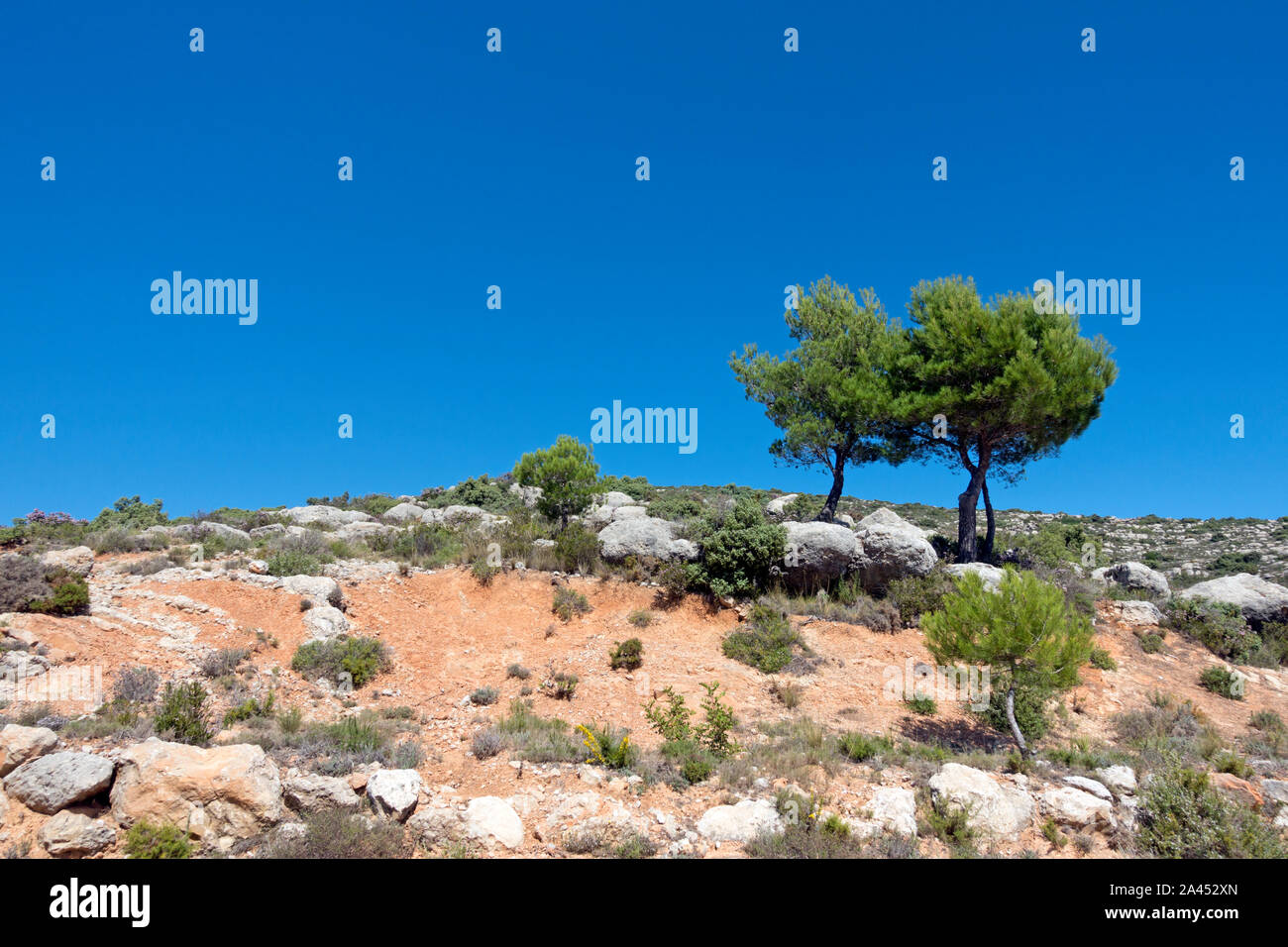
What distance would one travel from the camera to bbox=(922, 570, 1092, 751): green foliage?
910 centimetres

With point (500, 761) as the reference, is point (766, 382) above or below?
above

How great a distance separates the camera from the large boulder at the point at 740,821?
247 inches

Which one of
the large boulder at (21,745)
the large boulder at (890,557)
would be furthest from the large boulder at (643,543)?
the large boulder at (21,745)

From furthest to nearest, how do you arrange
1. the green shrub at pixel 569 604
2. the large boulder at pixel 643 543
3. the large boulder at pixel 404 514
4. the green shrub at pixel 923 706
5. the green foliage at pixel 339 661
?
the large boulder at pixel 404 514, the large boulder at pixel 643 543, the green shrub at pixel 569 604, the green shrub at pixel 923 706, the green foliage at pixel 339 661

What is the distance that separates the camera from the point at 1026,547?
23281mm

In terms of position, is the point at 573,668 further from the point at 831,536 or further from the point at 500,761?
the point at 831,536

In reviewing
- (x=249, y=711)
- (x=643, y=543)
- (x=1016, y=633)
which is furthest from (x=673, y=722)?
(x=643, y=543)

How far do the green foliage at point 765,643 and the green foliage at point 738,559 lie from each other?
135 centimetres

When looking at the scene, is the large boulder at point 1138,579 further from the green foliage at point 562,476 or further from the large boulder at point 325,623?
the large boulder at point 325,623

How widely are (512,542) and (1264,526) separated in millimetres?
50714

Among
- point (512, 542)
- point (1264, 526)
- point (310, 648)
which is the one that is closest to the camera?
point (310, 648)

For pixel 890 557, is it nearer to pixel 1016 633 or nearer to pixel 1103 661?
pixel 1103 661

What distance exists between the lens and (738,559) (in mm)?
16391

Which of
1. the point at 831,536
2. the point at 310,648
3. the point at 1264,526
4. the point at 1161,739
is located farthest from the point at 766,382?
the point at 1264,526
